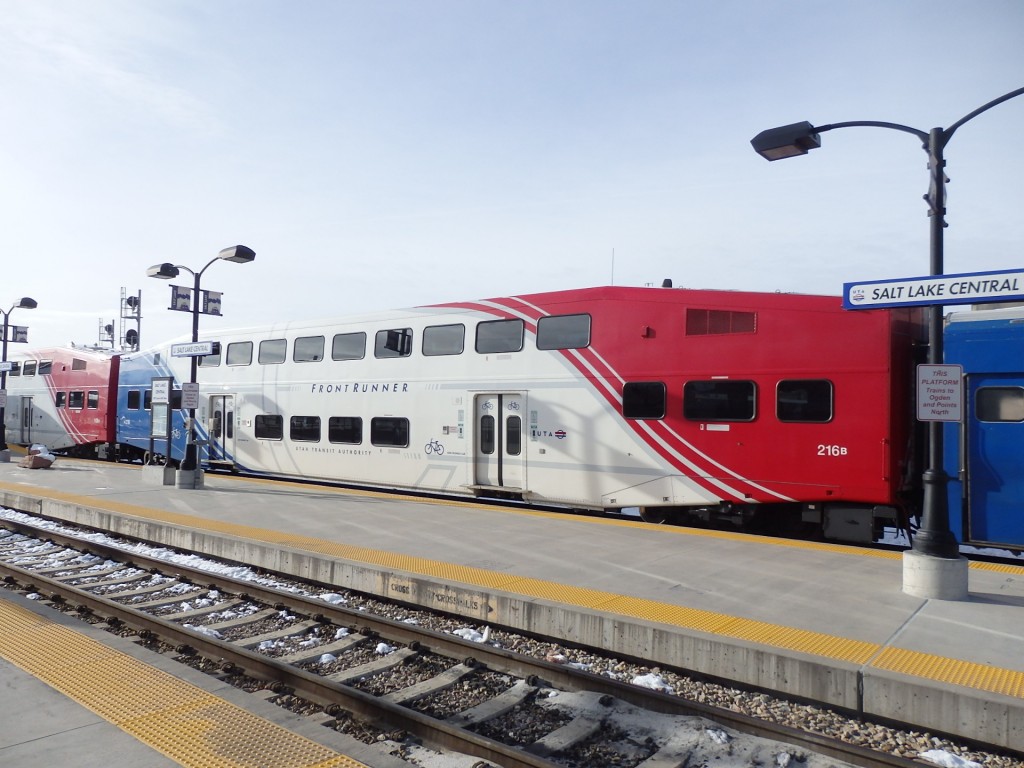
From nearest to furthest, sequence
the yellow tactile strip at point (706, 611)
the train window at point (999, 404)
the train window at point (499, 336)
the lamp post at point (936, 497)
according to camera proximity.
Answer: the yellow tactile strip at point (706, 611) < the lamp post at point (936, 497) < the train window at point (999, 404) < the train window at point (499, 336)

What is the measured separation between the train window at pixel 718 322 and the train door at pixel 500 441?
10.9 ft

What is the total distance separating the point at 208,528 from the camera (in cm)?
1085

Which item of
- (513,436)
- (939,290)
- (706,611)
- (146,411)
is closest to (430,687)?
(706,611)

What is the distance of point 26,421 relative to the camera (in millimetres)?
28891

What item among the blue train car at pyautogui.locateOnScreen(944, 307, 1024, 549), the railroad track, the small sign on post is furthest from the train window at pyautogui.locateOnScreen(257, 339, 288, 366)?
the blue train car at pyautogui.locateOnScreen(944, 307, 1024, 549)

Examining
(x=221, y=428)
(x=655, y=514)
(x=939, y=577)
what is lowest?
(x=655, y=514)

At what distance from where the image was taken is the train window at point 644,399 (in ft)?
38.2

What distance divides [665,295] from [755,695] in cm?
714

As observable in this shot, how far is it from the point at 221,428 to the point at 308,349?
13.6 feet

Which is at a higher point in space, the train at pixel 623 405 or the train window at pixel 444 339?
A: the train window at pixel 444 339

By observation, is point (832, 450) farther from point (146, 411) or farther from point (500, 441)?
point (146, 411)

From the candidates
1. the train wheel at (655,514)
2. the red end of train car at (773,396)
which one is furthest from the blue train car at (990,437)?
the train wheel at (655,514)

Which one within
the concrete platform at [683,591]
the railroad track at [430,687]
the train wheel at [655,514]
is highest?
the train wheel at [655,514]

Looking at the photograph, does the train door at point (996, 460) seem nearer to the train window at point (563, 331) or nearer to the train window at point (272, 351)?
the train window at point (563, 331)
